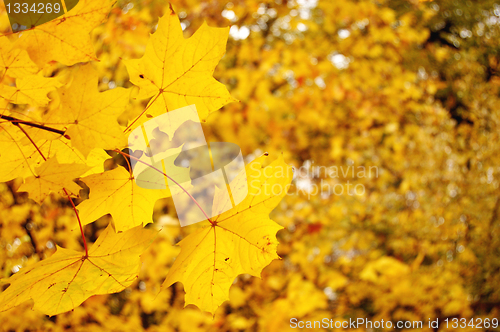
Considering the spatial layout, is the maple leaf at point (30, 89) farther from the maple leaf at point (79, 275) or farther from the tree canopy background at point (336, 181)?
the tree canopy background at point (336, 181)

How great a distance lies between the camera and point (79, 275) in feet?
1.45

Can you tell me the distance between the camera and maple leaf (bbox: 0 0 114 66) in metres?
0.45

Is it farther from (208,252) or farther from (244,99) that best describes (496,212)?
(208,252)

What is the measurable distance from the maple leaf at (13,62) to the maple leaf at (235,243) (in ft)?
1.12

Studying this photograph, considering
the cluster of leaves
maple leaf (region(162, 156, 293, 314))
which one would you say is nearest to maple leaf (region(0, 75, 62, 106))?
the cluster of leaves

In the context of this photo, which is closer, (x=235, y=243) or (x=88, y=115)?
(x=88, y=115)

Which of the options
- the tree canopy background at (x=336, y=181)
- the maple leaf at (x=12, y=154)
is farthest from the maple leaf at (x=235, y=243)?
the tree canopy background at (x=336, y=181)

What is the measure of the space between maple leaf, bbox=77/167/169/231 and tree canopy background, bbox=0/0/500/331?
4.98ft

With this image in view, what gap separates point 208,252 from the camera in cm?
48

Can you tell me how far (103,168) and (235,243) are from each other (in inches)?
8.7

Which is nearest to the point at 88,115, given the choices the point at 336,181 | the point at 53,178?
the point at 53,178

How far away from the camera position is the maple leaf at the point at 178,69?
1.43 ft

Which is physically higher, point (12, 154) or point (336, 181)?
point (12, 154)

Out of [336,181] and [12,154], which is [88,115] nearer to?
[12,154]
